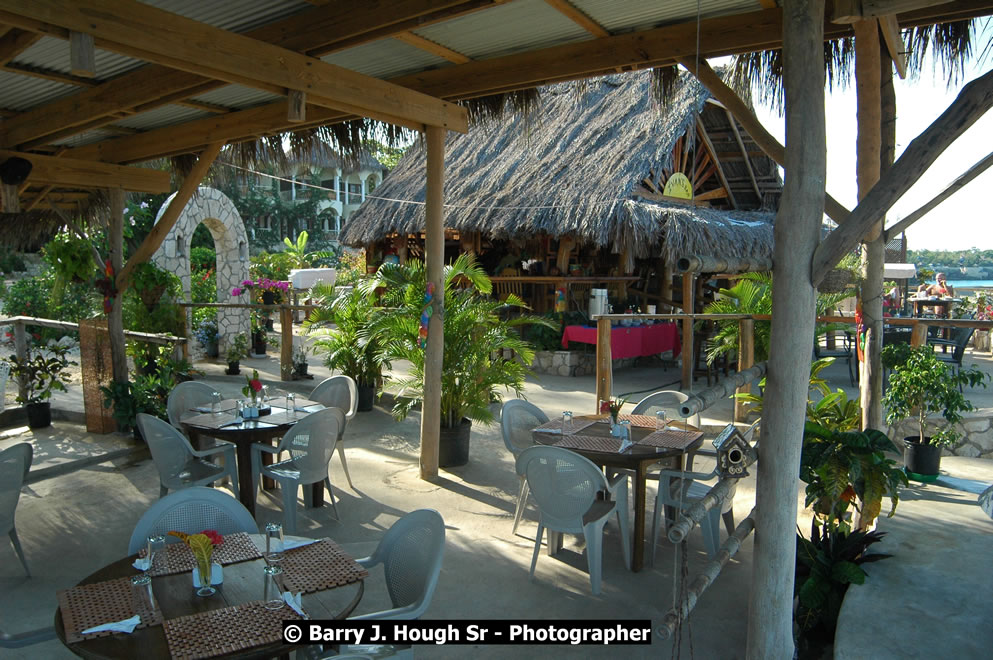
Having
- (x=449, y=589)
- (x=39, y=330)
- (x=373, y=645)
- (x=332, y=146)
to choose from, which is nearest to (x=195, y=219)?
(x=39, y=330)

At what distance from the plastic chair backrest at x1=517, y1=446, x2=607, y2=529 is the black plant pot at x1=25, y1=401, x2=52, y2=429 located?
578 centimetres

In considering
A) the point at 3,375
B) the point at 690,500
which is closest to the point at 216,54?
the point at 690,500

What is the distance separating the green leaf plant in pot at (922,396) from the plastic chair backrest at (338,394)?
13.9 feet

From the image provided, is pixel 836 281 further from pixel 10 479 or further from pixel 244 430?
pixel 10 479

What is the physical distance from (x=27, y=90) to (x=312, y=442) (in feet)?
11.8

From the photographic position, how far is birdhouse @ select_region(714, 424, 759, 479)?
2590mm

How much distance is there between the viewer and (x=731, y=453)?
2605 millimetres

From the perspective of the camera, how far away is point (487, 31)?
4.52 meters

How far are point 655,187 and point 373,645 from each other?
36.3ft

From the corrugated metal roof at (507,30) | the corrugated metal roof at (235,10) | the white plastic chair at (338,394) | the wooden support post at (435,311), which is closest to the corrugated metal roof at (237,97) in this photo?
the corrugated metal roof at (235,10)

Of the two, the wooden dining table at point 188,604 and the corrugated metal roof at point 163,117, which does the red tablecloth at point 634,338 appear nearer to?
the corrugated metal roof at point 163,117

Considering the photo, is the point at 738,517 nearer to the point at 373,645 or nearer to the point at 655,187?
the point at 373,645

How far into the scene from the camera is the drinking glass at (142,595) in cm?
234

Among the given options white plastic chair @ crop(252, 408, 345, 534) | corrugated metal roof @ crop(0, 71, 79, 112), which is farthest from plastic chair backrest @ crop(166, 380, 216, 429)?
corrugated metal roof @ crop(0, 71, 79, 112)
